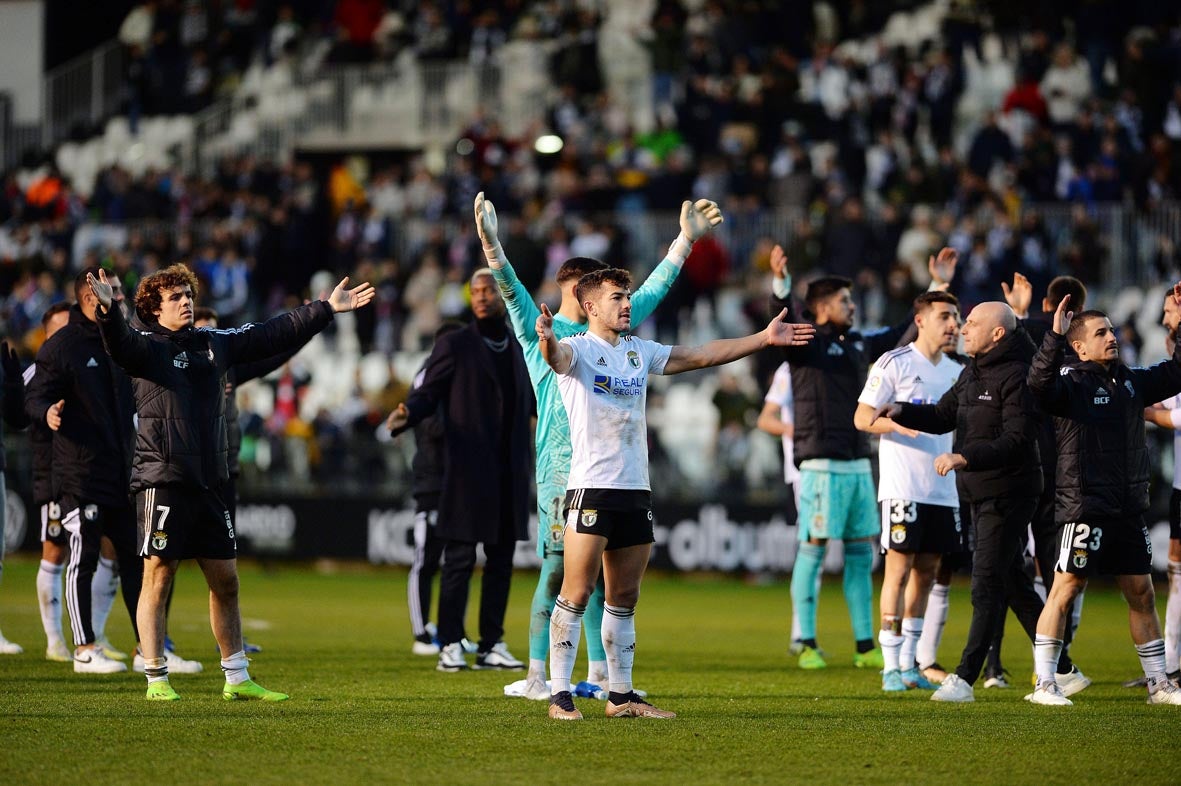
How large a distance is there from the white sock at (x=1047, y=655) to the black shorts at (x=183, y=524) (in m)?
4.76

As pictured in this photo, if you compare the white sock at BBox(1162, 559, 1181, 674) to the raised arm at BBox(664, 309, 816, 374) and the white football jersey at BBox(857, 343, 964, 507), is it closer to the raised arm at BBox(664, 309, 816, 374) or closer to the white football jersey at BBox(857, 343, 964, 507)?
the white football jersey at BBox(857, 343, 964, 507)

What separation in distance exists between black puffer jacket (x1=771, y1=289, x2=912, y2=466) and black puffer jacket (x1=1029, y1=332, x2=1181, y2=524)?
2.59 metres

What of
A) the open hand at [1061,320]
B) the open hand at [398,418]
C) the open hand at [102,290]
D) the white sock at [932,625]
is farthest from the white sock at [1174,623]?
the open hand at [102,290]

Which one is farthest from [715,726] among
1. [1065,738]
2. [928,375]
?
[928,375]

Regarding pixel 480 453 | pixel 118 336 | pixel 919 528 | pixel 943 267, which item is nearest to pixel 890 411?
pixel 919 528

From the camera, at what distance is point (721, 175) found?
26.0 meters

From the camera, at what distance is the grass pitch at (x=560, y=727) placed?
7566 mm

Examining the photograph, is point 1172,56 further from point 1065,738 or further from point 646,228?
point 1065,738

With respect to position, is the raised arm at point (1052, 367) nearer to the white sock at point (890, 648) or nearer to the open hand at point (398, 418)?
the white sock at point (890, 648)

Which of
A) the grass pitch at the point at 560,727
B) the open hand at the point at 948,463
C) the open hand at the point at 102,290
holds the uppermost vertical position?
the open hand at the point at 102,290

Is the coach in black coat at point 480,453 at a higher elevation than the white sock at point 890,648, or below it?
higher

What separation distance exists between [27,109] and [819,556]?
94.7ft

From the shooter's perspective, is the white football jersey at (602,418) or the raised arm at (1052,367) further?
the raised arm at (1052,367)

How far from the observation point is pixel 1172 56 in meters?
24.1
